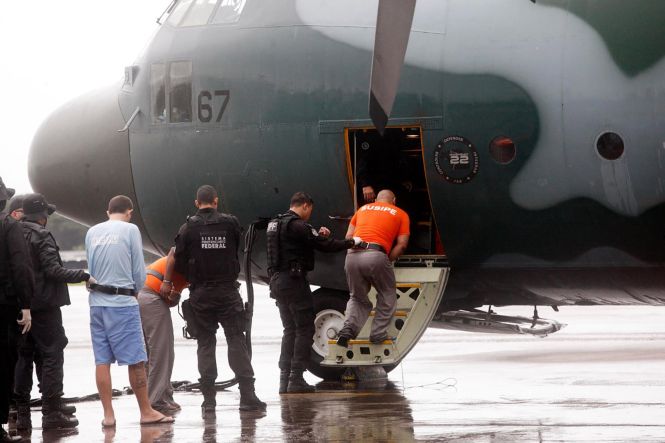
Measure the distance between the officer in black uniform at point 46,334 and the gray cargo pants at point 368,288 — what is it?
2.93m

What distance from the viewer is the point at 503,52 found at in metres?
11.8

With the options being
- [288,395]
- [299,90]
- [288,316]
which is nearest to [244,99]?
[299,90]

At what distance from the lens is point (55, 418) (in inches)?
410

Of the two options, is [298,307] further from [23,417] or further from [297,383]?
[23,417]

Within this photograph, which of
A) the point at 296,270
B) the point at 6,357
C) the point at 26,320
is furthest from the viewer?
the point at 296,270

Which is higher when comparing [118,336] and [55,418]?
[118,336]

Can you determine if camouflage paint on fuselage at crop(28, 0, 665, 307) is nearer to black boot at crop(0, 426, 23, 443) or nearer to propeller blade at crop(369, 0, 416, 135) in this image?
propeller blade at crop(369, 0, 416, 135)

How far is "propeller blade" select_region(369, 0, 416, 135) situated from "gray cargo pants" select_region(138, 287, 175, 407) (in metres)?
3.48

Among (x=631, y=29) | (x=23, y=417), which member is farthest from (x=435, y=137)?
(x=23, y=417)

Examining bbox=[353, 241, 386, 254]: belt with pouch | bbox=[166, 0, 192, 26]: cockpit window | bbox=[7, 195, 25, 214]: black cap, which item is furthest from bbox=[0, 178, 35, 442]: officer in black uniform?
bbox=[166, 0, 192, 26]: cockpit window

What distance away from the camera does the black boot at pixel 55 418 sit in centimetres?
1038

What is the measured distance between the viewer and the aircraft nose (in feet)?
44.2

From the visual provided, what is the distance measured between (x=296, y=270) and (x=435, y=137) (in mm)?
1908

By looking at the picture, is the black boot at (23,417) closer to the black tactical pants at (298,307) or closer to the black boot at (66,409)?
the black boot at (66,409)
